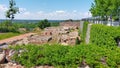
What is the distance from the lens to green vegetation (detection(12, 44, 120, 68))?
16.3m

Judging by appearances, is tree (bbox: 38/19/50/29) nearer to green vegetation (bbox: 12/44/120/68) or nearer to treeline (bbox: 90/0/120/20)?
treeline (bbox: 90/0/120/20)

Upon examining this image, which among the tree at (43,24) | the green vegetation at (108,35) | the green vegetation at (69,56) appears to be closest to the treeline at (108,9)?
the green vegetation at (108,35)

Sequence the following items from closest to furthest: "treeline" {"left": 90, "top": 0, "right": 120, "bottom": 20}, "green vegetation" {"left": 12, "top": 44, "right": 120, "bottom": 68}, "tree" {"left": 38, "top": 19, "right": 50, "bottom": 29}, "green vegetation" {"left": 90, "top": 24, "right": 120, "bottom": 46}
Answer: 1. "green vegetation" {"left": 12, "top": 44, "right": 120, "bottom": 68}
2. "green vegetation" {"left": 90, "top": 24, "right": 120, "bottom": 46}
3. "treeline" {"left": 90, "top": 0, "right": 120, "bottom": 20}
4. "tree" {"left": 38, "top": 19, "right": 50, "bottom": 29}

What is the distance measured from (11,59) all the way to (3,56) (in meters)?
0.50

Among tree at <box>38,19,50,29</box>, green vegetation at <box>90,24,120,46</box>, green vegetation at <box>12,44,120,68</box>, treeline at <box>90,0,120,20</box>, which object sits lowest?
tree at <box>38,19,50,29</box>

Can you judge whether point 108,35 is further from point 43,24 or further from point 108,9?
point 43,24

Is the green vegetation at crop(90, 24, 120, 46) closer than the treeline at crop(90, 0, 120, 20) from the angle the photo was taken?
Yes

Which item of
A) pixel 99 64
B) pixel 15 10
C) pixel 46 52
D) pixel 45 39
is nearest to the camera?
pixel 99 64

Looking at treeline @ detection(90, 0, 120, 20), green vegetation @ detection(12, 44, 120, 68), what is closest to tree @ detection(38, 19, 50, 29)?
treeline @ detection(90, 0, 120, 20)

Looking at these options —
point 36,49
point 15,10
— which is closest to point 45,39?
point 36,49

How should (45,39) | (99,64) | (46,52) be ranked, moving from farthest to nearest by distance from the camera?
(45,39), (46,52), (99,64)

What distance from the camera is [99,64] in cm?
1622

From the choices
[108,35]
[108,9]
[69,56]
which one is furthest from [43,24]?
[69,56]

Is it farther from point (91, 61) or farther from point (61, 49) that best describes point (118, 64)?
point (61, 49)
